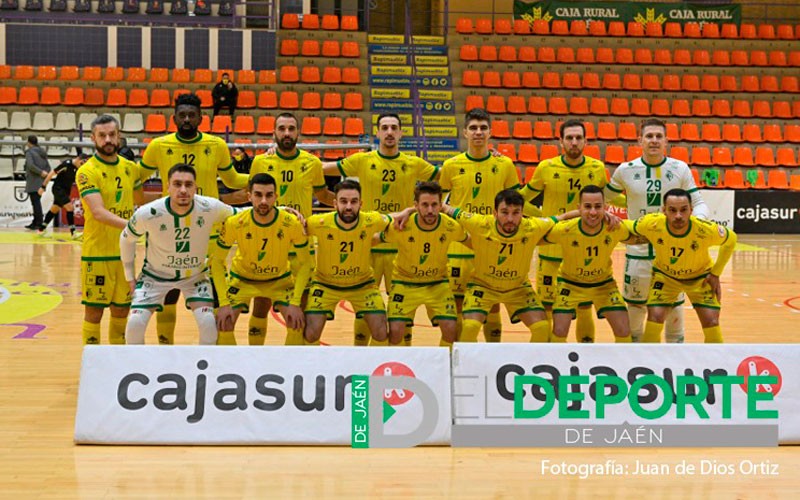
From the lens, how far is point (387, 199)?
8.20m

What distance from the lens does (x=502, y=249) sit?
7480 mm

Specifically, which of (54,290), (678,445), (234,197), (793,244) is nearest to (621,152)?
(793,244)

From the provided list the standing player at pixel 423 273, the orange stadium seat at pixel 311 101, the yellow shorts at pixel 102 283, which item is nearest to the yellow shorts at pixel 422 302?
the standing player at pixel 423 273

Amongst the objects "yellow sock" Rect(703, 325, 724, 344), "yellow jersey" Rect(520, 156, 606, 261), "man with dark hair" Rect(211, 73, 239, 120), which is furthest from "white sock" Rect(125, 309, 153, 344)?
"man with dark hair" Rect(211, 73, 239, 120)

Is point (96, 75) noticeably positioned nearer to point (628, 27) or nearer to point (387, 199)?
point (628, 27)

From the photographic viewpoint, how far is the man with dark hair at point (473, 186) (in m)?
8.08

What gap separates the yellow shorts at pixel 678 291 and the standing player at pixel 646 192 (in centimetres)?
35

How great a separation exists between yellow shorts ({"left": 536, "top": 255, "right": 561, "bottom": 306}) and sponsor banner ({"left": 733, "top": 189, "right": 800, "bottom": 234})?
529 inches

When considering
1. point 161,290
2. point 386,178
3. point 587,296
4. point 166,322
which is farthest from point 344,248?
point 587,296

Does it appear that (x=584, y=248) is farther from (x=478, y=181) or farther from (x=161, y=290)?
(x=161, y=290)

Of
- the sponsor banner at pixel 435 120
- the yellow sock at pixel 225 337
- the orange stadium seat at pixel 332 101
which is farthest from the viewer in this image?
the sponsor banner at pixel 435 120

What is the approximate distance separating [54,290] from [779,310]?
9027mm

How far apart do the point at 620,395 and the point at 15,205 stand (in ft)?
56.2

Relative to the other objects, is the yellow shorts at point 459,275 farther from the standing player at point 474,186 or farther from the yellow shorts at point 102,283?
the yellow shorts at point 102,283
